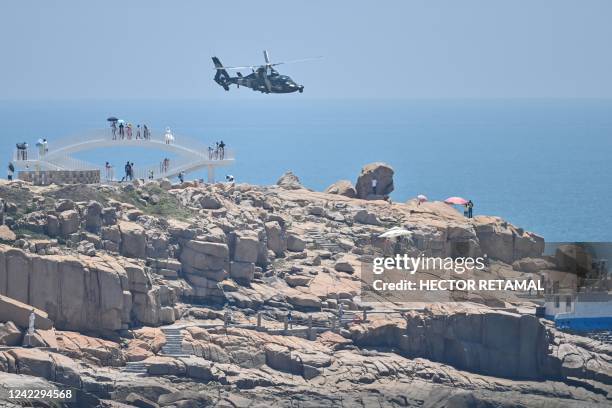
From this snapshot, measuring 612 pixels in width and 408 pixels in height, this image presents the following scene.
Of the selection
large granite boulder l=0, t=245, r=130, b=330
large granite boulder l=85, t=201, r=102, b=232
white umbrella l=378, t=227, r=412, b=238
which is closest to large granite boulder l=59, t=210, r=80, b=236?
large granite boulder l=85, t=201, r=102, b=232

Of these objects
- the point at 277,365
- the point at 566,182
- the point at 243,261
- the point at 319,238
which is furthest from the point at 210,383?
the point at 566,182

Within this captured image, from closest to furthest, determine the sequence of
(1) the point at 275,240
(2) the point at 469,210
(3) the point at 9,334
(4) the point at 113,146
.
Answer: (3) the point at 9,334, (1) the point at 275,240, (2) the point at 469,210, (4) the point at 113,146

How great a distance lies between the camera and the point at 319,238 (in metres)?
114

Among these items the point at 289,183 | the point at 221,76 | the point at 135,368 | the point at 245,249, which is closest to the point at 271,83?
the point at 221,76

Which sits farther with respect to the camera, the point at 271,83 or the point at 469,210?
the point at 271,83

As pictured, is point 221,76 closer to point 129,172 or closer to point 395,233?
point 129,172

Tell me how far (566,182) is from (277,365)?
101 meters

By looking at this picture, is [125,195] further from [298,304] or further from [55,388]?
[55,388]

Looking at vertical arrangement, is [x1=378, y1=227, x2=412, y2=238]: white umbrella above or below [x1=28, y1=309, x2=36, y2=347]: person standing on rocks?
above

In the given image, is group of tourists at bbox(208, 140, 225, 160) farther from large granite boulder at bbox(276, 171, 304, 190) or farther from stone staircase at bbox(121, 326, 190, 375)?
stone staircase at bbox(121, 326, 190, 375)

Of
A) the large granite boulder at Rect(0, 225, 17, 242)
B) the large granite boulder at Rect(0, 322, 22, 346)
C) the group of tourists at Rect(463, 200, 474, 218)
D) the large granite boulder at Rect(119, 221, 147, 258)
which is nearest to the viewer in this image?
the large granite boulder at Rect(0, 322, 22, 346)

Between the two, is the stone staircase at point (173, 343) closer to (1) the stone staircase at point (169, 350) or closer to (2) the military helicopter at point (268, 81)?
(1) the stone staircase at point (169, 350)

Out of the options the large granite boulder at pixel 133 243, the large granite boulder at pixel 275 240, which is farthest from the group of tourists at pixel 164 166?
the large granite boulder at pixel 133 243

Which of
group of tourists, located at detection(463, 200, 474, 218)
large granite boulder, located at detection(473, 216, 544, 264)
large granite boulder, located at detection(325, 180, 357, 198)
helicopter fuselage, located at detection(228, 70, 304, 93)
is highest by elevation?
helicopter fuselage, located at detection(228, 70, 304, 93)
